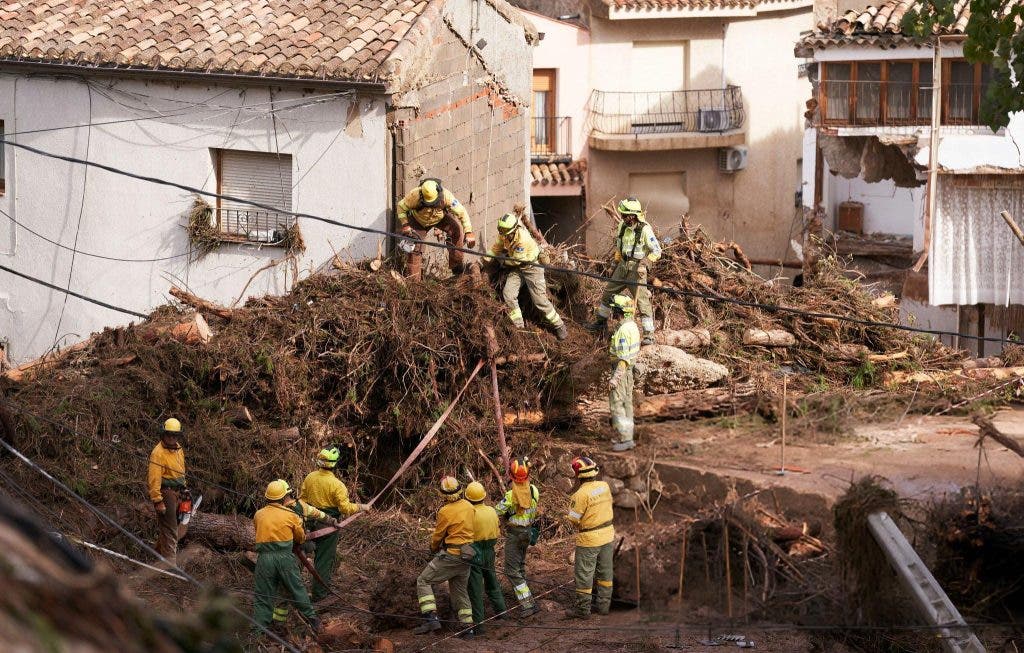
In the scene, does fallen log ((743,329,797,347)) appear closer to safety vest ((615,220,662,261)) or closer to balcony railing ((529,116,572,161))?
safety vest ((615,220,662,261))

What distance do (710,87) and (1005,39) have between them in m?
22.0

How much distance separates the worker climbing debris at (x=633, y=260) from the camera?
618 inches

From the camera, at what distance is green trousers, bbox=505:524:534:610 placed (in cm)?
1257

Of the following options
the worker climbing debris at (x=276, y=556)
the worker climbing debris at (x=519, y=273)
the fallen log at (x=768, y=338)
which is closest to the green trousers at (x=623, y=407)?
Answer: the worker climbing debris at (x=519, y=273)

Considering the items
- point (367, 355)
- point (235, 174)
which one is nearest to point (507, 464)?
point (367, 355)

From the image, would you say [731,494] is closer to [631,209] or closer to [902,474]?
[902,474]

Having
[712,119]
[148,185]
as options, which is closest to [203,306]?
[148,185]

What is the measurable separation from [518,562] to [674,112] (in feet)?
68.8

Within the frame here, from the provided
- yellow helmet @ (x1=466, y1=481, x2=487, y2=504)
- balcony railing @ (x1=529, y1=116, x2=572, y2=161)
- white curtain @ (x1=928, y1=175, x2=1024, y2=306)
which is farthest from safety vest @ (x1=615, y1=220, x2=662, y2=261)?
balcony railing @ (x1=529, y1=116, x2=572, y2=161)

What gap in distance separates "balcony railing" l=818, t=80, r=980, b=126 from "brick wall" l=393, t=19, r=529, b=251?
22.1 ft

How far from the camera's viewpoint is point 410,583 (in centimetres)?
1284

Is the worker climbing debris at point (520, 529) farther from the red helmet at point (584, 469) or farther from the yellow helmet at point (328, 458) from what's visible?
the yellow helmet at point (328, 458)

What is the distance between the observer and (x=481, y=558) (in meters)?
12.1

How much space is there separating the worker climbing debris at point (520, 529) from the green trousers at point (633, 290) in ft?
12.8
